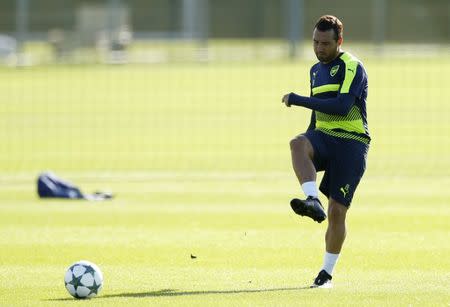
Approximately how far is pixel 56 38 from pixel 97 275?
39.8 m

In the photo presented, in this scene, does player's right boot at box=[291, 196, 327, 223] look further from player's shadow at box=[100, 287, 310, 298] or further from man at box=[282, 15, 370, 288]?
player's shadow at box=[100, 287, 310, 298]

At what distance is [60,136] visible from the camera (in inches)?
1035

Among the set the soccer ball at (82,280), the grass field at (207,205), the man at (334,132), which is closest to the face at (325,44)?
the man at (334,132)

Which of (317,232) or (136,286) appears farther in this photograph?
(317,232)

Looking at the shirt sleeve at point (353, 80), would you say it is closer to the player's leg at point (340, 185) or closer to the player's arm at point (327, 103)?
the player's arm at point (327, 103)

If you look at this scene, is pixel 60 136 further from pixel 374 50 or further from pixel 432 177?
pixel 374 50

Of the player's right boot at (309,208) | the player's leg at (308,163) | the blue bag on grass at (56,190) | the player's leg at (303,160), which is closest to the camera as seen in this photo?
the player's right boot at (309,208)

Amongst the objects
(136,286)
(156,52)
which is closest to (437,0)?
(156,52)

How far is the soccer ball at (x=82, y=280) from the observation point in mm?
8969

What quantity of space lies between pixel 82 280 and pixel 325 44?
8.71 ft

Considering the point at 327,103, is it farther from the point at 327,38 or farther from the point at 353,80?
the point at 327,38

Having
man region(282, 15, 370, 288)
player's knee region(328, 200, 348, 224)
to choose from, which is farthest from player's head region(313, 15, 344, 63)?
player's knee region(328, 200, 348, 224)

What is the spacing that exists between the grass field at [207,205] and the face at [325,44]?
1863mm

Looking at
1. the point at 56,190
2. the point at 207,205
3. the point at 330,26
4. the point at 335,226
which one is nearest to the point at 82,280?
the point at 335,226
